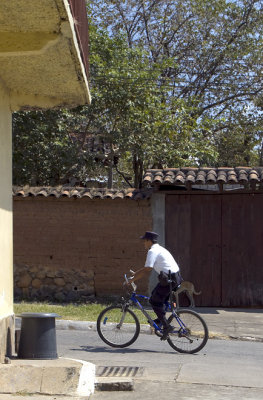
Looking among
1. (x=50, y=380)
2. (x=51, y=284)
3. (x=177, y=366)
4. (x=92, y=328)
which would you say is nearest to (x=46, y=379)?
(x=50, y=380)

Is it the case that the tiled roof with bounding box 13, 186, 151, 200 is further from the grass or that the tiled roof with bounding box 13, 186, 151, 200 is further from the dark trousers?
the dark trousers

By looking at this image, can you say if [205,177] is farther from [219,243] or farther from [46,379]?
[46,379]

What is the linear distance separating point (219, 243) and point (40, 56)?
8.42m

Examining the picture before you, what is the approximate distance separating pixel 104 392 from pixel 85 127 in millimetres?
13734

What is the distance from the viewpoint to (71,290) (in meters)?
15.2

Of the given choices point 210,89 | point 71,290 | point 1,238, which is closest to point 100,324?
point 1,238

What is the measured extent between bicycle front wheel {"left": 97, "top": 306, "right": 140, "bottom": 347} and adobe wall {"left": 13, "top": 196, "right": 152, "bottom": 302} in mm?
4882

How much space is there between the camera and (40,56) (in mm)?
7352

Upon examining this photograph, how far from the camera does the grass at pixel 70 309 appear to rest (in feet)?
41.0

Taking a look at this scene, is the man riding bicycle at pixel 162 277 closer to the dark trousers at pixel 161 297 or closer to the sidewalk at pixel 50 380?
the dark trousers at pixel 161 297

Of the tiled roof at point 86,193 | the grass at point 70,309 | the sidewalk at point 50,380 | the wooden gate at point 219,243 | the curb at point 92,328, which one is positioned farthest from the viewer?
the tiled roof at point 86,193

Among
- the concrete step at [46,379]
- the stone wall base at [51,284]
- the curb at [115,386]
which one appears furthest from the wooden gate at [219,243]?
the concrete step at [46,379]

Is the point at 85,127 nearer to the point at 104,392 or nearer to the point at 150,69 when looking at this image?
the point at 150,69

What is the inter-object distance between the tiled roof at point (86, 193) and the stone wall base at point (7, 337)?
6.79 metres
